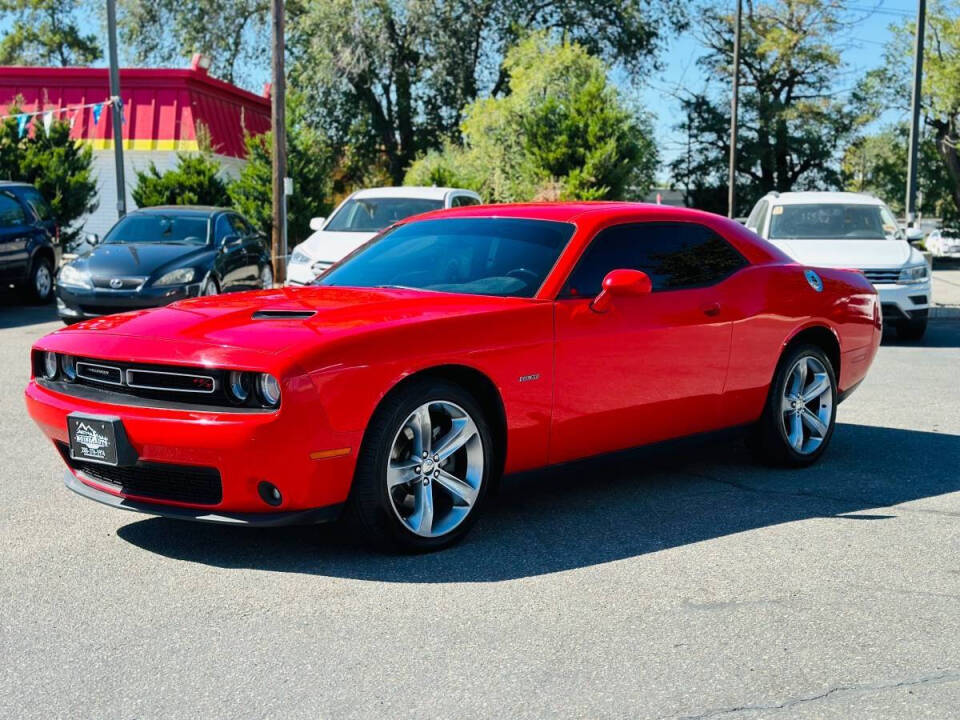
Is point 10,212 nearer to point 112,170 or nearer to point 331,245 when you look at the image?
point 331,245

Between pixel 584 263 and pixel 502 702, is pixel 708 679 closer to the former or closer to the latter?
pixel 502 702

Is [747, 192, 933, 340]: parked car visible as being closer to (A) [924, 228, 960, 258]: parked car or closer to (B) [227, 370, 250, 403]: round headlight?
(B) [227, 370, 250, 403]: round headlight

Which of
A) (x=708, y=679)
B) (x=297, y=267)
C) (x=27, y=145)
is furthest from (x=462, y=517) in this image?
(x=27, y=145)

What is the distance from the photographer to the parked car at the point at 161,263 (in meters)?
14.2

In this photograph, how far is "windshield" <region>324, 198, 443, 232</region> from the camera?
15617 mm

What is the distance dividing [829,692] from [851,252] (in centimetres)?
1136

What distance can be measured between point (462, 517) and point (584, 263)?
4.82 feet

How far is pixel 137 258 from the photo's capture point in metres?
14.7

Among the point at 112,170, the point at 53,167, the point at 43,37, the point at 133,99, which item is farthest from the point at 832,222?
the point at 43,37

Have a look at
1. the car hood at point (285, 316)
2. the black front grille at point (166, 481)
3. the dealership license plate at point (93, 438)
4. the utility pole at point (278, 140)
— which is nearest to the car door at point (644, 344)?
the car hood at point (285, 316)

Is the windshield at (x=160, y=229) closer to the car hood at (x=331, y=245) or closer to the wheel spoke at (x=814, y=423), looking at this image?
the car hood at (x=331, y=245)

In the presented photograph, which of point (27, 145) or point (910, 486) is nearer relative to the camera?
point (910, 486)

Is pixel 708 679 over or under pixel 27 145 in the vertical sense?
under

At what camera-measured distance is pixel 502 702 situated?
362 cm
